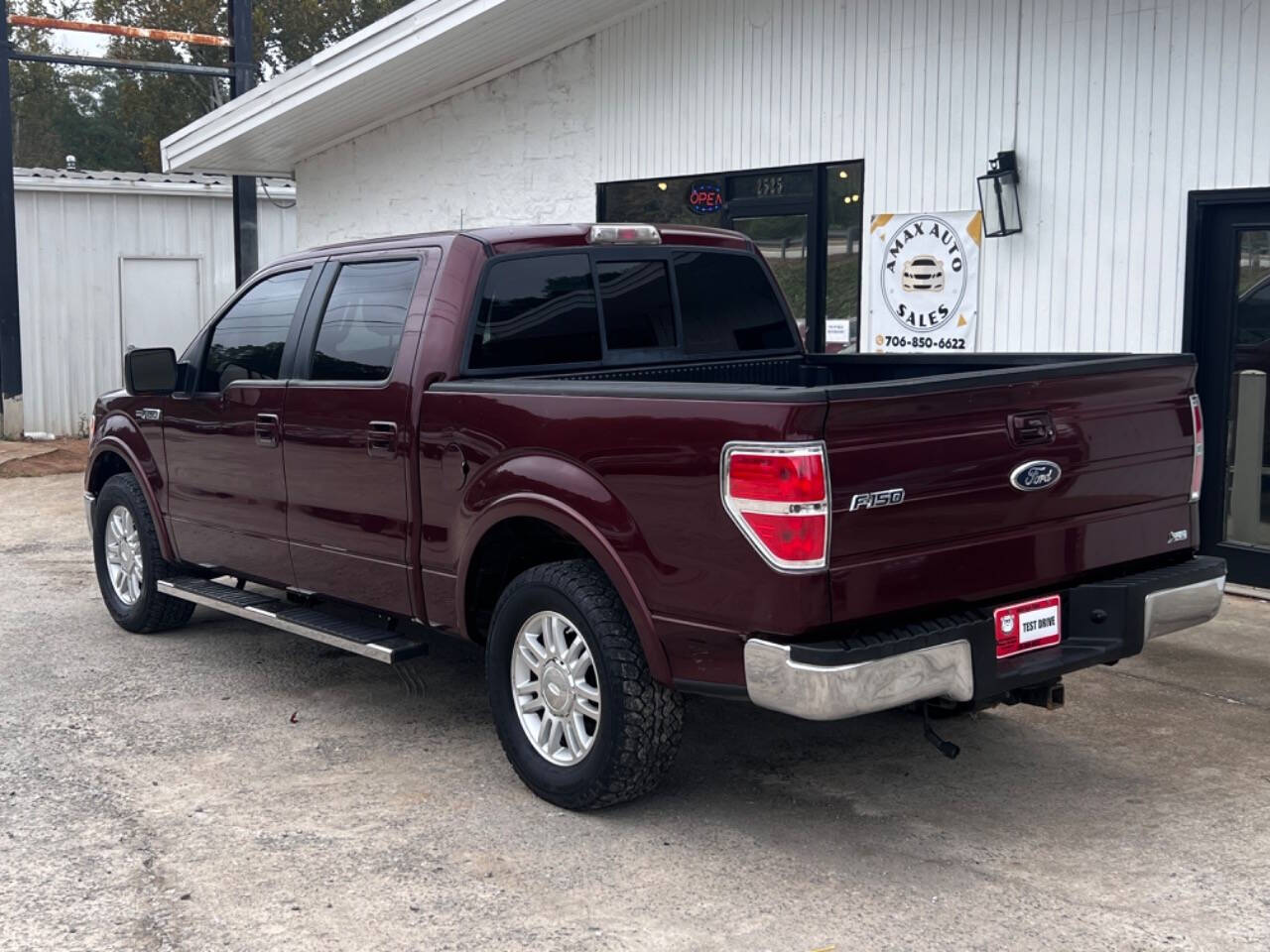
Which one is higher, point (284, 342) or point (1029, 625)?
point (284, 342)

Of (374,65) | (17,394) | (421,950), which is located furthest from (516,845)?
(17,394)

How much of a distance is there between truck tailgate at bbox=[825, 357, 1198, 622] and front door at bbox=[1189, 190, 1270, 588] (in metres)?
3.14

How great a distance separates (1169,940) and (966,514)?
1.31m

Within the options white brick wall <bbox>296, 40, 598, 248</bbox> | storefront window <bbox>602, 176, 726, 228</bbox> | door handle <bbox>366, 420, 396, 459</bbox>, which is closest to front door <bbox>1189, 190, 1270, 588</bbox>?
storefront window <bbox>602, 176, 726, 228</bbox>

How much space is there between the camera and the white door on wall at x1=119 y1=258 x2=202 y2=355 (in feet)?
59.1

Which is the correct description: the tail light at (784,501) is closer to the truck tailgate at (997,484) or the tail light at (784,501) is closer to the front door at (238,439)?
the truck tailgate at (997,484)

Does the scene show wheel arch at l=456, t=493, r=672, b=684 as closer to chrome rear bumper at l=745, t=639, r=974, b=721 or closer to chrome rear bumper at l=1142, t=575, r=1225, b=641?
chrome rear bumper at l=745, t=639, r=974, b=721

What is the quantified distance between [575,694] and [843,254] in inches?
229

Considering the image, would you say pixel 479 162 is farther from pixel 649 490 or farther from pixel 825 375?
pixel 649 490

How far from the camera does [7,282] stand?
15797mm

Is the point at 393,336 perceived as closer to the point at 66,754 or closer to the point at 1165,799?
the point at 66,754

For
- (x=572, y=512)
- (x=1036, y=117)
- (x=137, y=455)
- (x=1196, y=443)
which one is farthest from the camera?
(x=1036, y=117)

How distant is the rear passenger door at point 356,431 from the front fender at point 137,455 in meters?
1.32

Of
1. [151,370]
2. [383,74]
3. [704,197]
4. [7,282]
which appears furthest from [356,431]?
[7,282]
